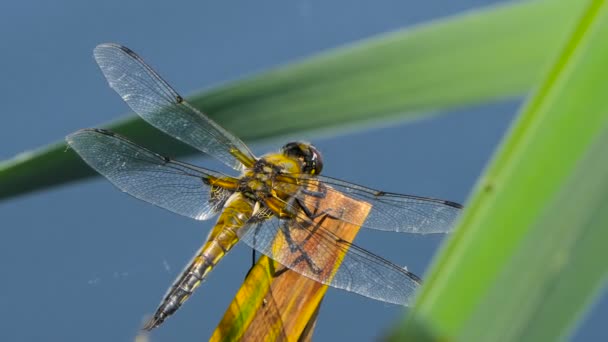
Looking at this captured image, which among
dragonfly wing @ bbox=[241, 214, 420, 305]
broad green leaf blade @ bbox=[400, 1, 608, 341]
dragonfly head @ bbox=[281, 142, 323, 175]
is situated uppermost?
dragonfly head @ bbox=[281, 142, 323, 175]

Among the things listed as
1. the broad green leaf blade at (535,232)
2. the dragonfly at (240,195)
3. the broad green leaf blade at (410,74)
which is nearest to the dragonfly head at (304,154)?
the dragonfly at (240,195)

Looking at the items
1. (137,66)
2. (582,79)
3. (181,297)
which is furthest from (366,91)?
(137,66)

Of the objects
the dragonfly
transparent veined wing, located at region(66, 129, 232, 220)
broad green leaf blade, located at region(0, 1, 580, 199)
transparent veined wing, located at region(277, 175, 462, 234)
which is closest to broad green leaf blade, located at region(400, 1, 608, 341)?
broad green leaf blade, located at region(0, 1, 580, 199)

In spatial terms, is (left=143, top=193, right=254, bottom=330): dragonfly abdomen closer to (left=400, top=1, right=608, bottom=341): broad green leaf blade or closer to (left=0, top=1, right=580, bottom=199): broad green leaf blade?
(left=0, top=1, right=580, bottom=199): broad green leaf blade

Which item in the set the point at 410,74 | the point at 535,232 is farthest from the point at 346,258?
the point at 535,232

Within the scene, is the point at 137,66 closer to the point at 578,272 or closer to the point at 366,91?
the point at 366,91

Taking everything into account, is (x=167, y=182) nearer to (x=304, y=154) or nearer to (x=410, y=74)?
(x=304, y=154)
